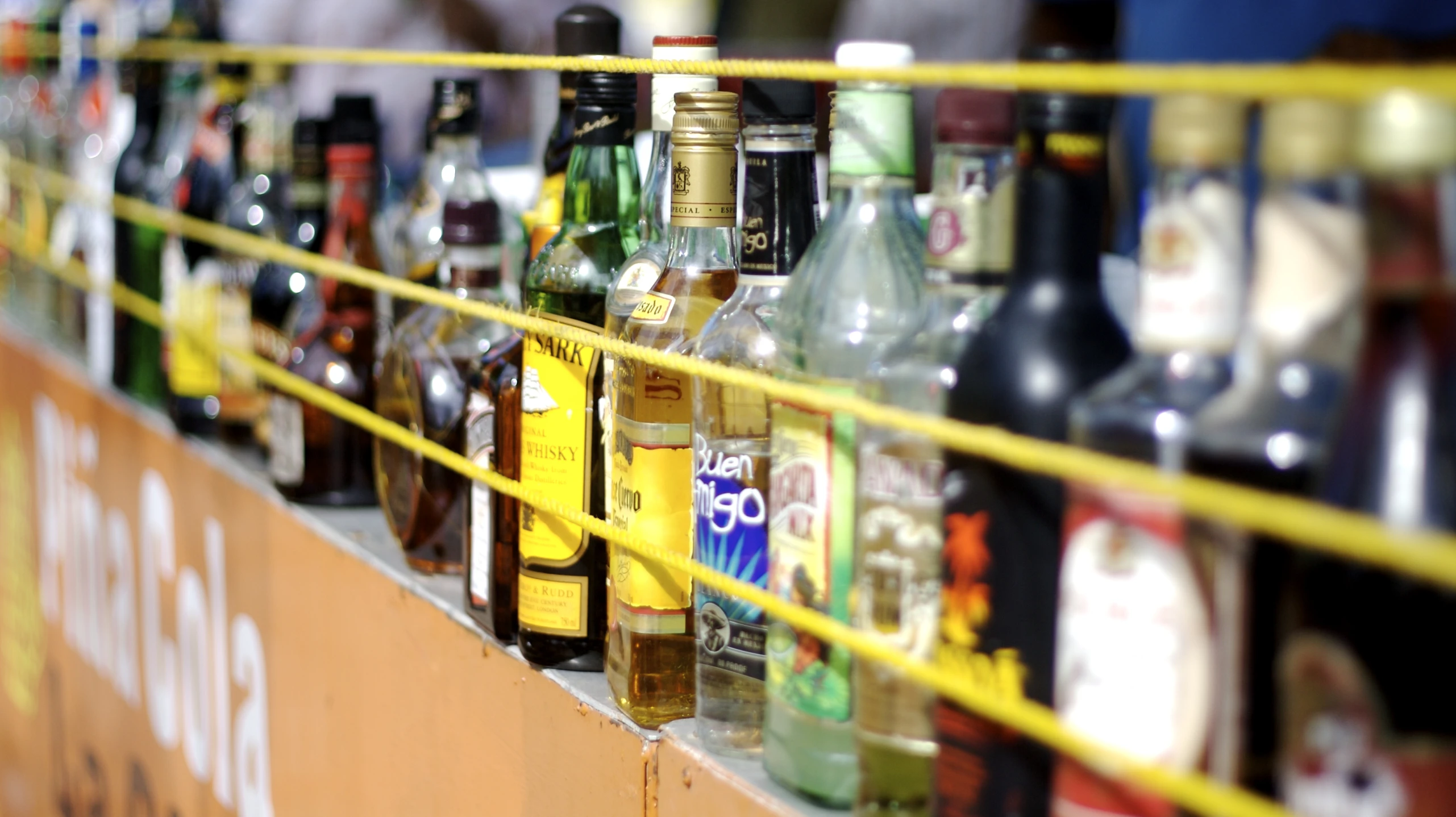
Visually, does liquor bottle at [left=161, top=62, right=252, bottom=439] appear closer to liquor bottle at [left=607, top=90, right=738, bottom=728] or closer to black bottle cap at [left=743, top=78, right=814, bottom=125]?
liquor bottle at [left=607, top=90, right=738, bottom=728]

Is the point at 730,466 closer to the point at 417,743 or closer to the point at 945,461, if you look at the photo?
the point at 945,461

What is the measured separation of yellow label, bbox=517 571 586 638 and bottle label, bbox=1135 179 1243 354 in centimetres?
49

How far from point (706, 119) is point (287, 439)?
0.75 m

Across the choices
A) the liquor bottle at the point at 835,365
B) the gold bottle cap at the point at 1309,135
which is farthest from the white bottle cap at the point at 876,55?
the gold bottle cap at the point at 1309,135

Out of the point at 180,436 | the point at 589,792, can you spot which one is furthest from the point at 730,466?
the point at 180,436

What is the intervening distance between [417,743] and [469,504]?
0.22 metres

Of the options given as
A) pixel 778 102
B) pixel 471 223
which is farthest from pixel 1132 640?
pixel 471 223

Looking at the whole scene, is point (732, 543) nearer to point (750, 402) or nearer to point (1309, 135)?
point (750, 402)

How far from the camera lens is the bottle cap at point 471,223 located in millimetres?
1099

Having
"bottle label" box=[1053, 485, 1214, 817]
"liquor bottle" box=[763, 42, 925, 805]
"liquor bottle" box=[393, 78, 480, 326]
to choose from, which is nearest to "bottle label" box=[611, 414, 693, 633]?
"liquor bottle" box=[763, 42, 925, 805]

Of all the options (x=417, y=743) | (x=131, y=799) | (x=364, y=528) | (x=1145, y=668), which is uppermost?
(x=1145, y=668)

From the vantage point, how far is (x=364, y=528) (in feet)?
4.23

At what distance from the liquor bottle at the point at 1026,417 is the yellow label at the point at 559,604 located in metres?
0.37

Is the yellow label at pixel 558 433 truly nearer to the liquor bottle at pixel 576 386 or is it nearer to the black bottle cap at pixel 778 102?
the liquor bottle at pixel 576 386
